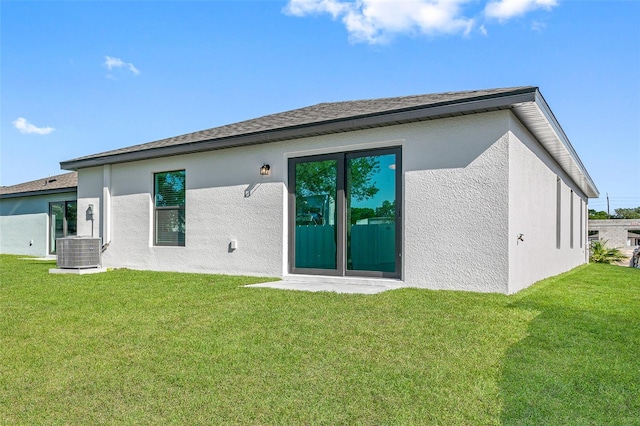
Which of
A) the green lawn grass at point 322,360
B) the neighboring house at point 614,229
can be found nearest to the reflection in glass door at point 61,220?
the green lawn grass at point 322,360

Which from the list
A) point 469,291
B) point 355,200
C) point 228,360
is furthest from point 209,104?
point 228,360

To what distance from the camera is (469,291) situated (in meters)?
5.88

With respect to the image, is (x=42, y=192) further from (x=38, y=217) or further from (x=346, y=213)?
(x=346, y=213)

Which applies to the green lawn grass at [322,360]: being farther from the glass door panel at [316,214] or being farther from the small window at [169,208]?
the small window at [169,208]

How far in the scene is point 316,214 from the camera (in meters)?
7.54

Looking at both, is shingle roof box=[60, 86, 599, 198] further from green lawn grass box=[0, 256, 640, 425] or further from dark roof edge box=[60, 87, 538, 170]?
Answer: green lawn grass box=[0, 256, 640, 425]

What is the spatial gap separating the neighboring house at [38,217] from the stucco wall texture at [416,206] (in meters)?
4.39

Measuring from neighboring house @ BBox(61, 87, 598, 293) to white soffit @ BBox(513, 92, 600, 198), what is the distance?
4 centimetres

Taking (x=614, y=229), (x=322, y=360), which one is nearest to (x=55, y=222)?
(x=322, y=360)

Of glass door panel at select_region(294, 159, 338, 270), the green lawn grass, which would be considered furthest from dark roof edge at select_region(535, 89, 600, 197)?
glass door panel at select_region(294, 159, 338, 270)

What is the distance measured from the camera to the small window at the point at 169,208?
936cm

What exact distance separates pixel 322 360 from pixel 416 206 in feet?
12.5

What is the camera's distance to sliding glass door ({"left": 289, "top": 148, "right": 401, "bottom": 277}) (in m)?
6.76

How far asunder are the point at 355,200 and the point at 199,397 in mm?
4944
